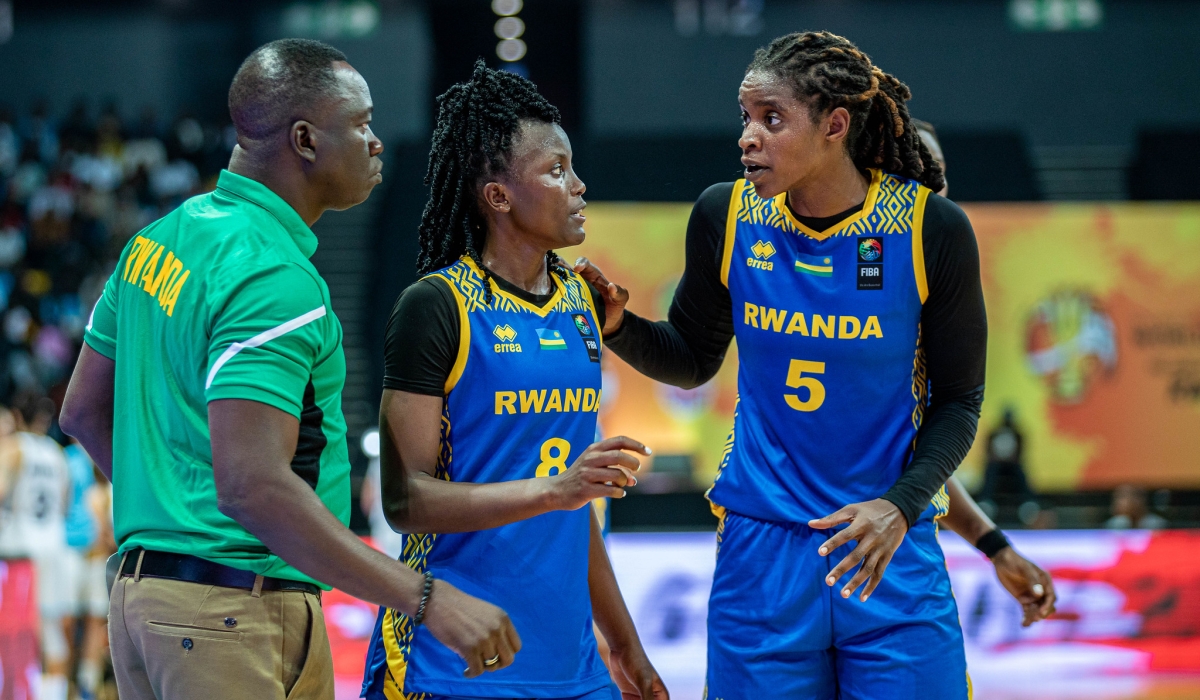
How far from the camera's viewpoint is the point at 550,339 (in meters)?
2.71

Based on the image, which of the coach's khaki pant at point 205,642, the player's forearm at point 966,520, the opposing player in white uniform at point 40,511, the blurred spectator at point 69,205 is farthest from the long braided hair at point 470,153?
the blurred spectator at point 69,205

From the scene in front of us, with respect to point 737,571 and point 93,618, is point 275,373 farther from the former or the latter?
point 93,618

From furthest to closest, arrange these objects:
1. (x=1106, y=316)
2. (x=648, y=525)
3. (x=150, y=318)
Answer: (x=1106, y=316) → (x=648, y=525) → (x=150, y=318)

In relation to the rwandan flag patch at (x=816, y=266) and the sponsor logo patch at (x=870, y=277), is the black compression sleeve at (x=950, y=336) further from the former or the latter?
the rwandan flag patch at (x=816, y=266)

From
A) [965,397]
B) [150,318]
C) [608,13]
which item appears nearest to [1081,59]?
[608,13]

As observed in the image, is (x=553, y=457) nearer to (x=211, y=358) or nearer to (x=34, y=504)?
(x=211, y=358)

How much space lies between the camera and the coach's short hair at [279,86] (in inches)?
97.1

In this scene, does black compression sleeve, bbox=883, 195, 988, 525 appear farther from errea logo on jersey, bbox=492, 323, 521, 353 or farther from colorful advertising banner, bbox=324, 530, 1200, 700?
colorful advertising banner, bbox=324, 530, 1200, 700

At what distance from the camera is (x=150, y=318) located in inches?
93.4

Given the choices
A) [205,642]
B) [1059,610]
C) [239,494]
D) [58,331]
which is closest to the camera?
[239,494]

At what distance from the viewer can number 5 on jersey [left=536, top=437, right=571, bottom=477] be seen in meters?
2.67

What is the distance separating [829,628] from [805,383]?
1.83 ft

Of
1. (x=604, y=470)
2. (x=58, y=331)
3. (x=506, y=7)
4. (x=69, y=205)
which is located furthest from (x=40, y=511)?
(x=506, y=7)

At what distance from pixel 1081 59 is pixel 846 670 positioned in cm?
1594
